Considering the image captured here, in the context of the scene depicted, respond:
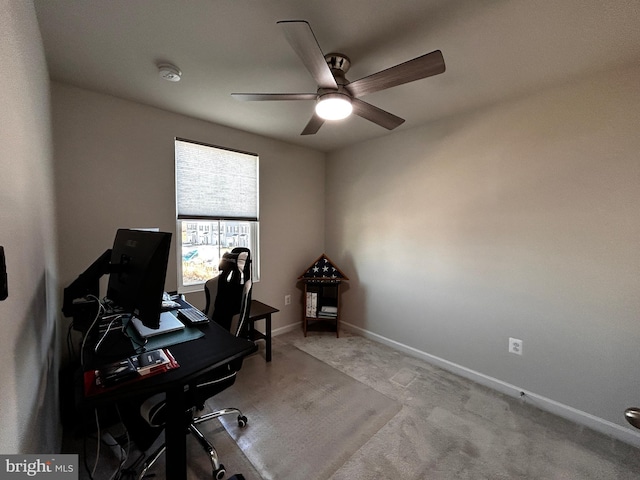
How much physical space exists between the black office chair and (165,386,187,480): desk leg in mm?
106

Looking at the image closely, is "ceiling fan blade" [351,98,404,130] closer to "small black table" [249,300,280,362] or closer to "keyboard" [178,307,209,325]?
"keyboard" [178,307,209,325]

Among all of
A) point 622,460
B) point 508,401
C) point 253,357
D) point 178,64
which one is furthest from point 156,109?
point 622,460

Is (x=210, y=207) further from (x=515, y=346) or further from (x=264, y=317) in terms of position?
(x=515, y=346)

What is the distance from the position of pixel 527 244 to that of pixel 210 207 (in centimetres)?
299

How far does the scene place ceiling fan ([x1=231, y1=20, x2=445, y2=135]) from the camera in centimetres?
122

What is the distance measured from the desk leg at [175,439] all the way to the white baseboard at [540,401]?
2.42 metres

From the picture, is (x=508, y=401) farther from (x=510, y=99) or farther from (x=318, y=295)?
(x=510, y=99)

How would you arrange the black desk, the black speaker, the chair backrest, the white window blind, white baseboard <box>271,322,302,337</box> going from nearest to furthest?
the black speaker → the black desk → the chair backrest → the white window blind → white baseboard <box>271,322,302,337</box>

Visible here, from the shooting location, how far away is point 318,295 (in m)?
3.46

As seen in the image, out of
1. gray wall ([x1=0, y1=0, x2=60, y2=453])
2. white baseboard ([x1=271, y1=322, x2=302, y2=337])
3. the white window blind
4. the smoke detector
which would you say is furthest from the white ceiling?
white baseboard ([x1=271, y1=322, x2=302, y2=337])

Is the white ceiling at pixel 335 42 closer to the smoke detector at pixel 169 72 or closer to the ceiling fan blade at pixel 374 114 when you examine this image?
the smoke detector at pixel 169 72

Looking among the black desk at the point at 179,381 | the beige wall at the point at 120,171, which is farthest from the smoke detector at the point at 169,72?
the black desk at the point at 179,381

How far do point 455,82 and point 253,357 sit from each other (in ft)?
10.3

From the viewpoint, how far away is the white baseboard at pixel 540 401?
1.81m
